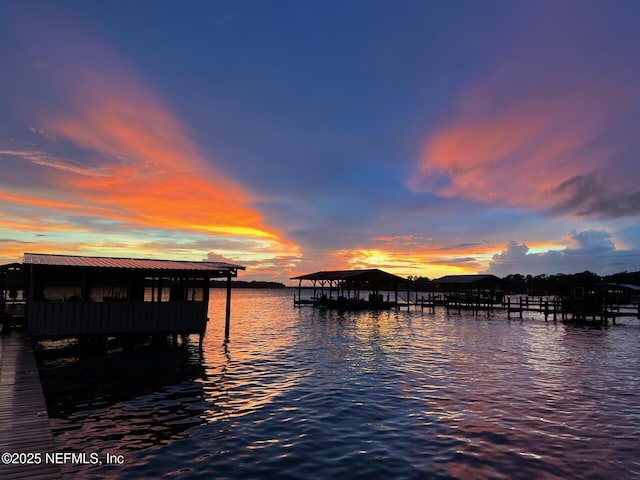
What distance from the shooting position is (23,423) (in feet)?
30.2

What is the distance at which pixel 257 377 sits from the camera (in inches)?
757

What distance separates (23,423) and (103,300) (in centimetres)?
1551

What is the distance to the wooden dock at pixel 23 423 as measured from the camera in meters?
7.19

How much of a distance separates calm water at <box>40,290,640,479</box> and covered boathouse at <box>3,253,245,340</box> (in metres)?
1.76

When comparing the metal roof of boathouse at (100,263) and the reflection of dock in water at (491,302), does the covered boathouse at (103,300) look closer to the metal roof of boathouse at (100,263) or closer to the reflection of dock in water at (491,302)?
the metal roof of boathouse at (100,263)

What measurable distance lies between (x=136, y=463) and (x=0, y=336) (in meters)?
17.7

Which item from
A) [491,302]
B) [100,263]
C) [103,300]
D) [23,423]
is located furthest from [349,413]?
[491,302]

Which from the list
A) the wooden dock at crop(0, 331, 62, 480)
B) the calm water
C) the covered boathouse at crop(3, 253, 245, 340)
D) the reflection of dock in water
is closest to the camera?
the wooden dock at crop(0, 331, 62, 480)

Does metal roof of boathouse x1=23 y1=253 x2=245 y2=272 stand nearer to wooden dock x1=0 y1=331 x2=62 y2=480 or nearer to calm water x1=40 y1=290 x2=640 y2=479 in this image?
calm water x1=40 y1=290 x2=640 y2=479

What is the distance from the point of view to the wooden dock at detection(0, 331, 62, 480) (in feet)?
23.6

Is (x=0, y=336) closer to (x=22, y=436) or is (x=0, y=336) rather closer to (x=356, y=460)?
→ (x=22, y=436)

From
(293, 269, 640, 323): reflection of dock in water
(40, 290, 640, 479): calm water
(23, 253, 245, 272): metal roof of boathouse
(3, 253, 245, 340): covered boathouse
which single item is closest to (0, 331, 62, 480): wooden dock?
(40, 290, 640, 479): calm water

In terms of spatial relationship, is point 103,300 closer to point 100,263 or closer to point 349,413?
point 100,263

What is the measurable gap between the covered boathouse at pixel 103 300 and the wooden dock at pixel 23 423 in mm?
5694
